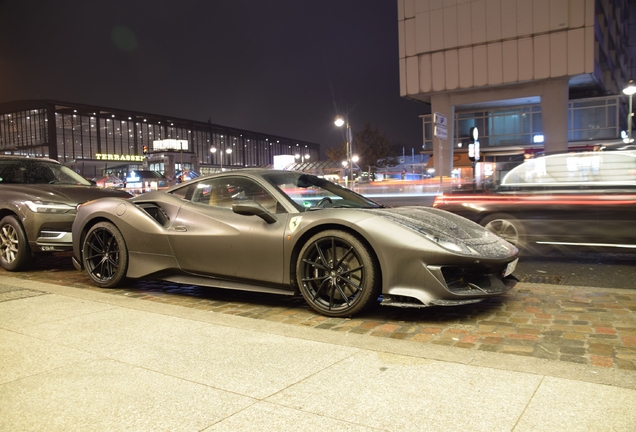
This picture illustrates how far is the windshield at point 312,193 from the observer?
4835 mm

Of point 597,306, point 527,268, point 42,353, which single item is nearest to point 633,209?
point 527,268

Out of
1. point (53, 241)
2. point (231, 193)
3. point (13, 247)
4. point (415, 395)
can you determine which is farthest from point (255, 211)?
point (13, 247)

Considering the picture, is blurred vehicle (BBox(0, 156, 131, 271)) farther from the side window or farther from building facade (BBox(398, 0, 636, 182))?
building facade (BBox(398, 0, 636, 182))

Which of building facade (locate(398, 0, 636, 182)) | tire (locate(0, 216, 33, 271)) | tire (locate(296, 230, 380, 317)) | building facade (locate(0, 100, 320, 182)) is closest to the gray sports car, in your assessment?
tire (locate(296, 230, 380, 317))

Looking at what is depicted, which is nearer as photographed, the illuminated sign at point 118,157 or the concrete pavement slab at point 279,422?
the concrete pavement slab at point 279,422

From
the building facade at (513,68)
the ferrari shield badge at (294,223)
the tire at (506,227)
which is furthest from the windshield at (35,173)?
the building facade at (513,68)

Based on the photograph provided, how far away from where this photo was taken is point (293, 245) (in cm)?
443

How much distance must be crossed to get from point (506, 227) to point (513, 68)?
3073 centimetres

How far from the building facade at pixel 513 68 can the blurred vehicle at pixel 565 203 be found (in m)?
23.7

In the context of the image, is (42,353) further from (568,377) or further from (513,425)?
(568,377)

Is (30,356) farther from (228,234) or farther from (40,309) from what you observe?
(228,234)

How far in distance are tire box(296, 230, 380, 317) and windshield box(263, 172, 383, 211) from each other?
49cm

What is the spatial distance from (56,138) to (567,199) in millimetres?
91538

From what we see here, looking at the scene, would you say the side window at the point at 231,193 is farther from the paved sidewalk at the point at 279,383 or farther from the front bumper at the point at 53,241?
the front bumper at the point at 53,241
